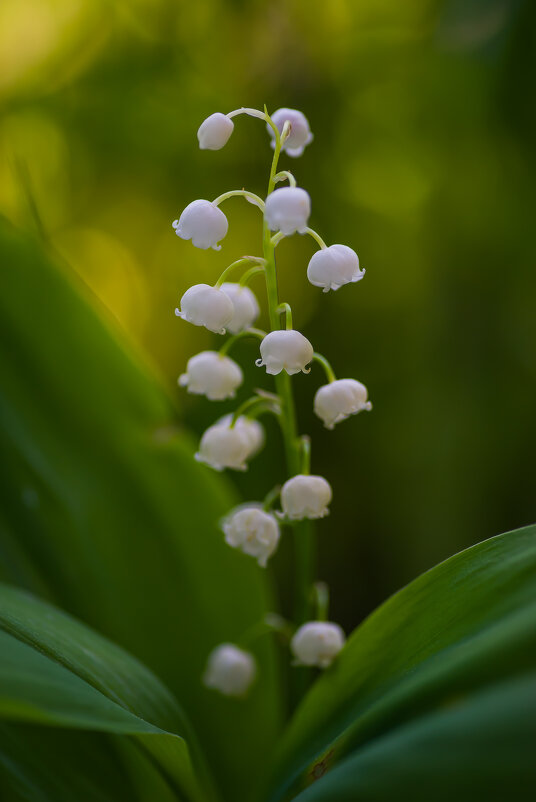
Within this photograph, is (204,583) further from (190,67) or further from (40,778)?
(190,67)

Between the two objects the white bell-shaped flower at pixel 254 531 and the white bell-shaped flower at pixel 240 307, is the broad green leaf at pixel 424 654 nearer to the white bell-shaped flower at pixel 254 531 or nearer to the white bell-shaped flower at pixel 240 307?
the white bell-shaped flower at pixel 254 531

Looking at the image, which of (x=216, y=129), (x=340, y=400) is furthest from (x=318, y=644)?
(x=216, y=129)

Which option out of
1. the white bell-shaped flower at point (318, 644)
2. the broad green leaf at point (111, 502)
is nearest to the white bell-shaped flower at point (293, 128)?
the broad green leaf at point (111, 502)

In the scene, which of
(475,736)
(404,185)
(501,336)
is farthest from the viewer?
(404,185)

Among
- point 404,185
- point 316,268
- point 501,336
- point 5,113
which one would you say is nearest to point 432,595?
point 316,268

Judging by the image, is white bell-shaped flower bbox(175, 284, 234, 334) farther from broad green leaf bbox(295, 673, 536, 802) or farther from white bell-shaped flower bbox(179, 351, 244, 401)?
broad green leaf bbox(295, 673, 536, 802)

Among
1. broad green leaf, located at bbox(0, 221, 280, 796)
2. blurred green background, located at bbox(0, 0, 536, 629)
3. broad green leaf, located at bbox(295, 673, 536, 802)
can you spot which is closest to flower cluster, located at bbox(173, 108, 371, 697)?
broad green leaf, located at bbox(0, 221, 280, 796)
